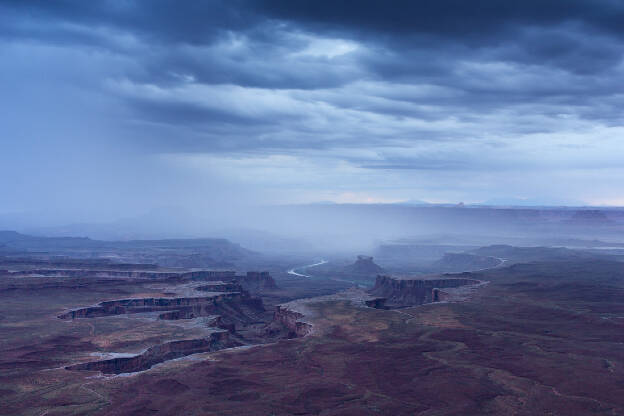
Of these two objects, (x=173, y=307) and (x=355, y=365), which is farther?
(x=173, y=307)

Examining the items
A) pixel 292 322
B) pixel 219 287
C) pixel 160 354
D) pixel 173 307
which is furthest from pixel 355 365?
pixel 219 287

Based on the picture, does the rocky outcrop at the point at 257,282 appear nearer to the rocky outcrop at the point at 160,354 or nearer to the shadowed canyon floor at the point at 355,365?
the shadowed canyon floor at the point at 355,365

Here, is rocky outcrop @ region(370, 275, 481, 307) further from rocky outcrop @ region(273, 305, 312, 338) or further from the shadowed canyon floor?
rocky outcrop @ region(273, 305, 312, 338)

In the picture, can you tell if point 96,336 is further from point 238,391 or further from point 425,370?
point 425,370

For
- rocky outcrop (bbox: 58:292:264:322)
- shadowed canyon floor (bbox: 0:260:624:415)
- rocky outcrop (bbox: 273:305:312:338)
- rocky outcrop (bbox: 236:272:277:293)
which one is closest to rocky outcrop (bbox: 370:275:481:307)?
shadowed canyon floor (bbox: 0:260:624:415)

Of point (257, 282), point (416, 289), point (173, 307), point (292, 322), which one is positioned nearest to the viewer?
point (292, 322)

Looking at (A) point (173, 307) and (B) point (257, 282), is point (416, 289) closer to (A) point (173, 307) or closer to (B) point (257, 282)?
(B) point (257, 282)

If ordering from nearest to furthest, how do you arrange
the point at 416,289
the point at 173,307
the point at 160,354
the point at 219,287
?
the point at 160,354 < the point at 173,307 < the point at 219,287 < the point at 416,289
